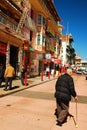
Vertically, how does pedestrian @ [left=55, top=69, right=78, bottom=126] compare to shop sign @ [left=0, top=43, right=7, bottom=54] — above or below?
below

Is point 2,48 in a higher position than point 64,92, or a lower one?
higher

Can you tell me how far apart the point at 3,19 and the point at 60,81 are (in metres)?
17.3

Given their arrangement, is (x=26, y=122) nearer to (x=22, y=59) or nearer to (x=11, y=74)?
(x=11, y=74)

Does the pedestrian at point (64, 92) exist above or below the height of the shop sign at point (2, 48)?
below

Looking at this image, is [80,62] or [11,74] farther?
[80,62]

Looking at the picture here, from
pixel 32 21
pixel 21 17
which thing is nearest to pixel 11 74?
pixel 21 17

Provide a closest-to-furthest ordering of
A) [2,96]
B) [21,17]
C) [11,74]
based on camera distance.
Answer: [2,96], [11,74], [21,17]

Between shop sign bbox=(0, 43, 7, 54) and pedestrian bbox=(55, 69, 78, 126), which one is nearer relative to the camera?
pedestrian bbox=(55, 69, 78, 126)

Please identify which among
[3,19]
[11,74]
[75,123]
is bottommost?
[75,123]

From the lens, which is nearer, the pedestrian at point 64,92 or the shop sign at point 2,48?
the pedestrian at point 64,92

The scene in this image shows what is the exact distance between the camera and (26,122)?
773 centimetres

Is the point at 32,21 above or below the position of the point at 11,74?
above

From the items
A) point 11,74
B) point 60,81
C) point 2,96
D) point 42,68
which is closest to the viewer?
point 60,81

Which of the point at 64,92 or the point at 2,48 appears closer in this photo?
the point at 64,92
